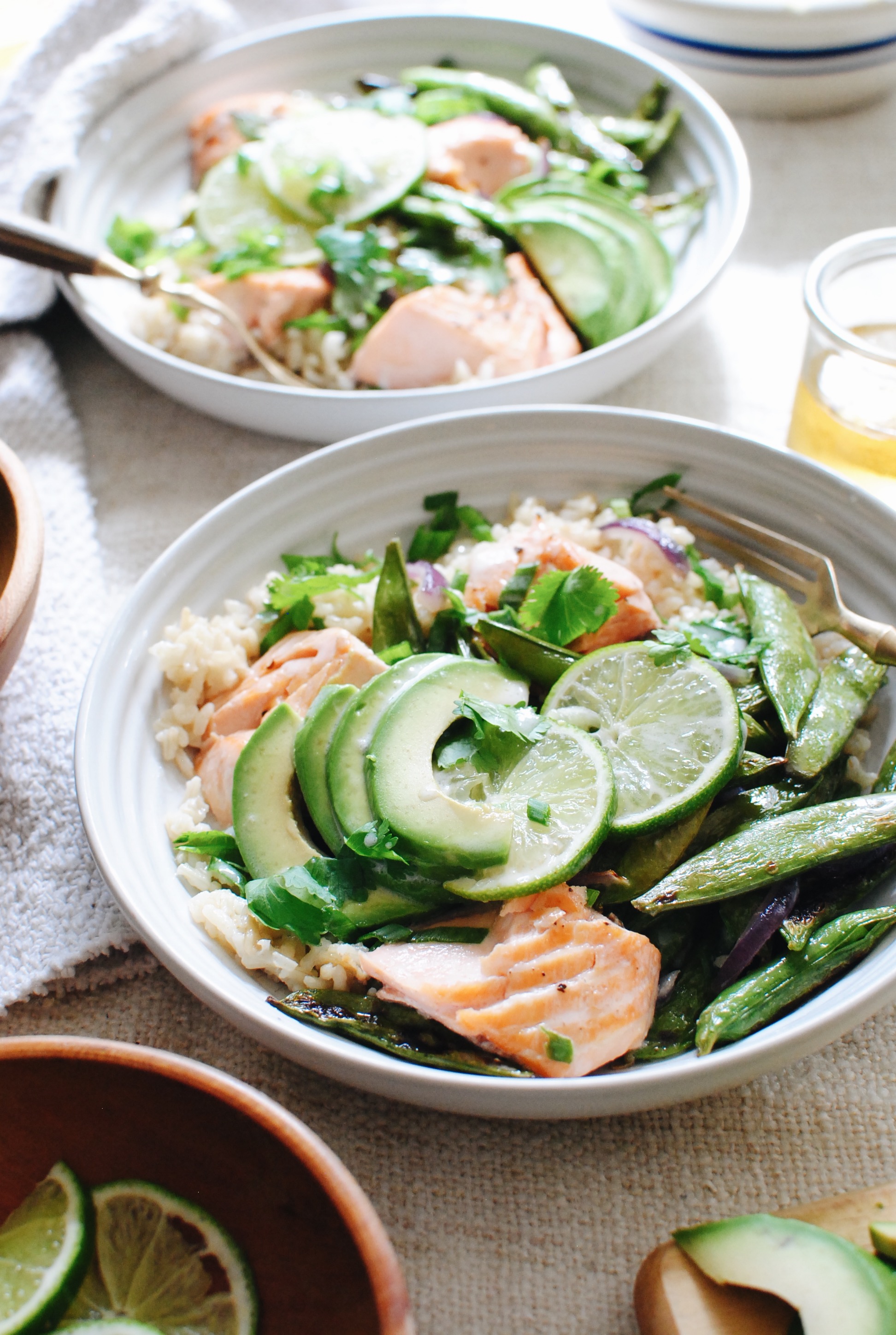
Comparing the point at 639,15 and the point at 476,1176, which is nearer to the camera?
the point at 476,1176

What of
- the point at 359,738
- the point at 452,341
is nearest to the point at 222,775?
the point at 359,738

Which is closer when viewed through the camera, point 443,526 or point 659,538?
point 659,538

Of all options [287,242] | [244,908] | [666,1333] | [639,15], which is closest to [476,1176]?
[666,1333]

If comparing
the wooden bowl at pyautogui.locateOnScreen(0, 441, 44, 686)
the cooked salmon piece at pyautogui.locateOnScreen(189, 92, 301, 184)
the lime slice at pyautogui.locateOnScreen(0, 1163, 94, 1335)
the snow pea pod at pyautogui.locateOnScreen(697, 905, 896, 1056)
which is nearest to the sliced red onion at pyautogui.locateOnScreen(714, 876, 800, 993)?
the snow pea pod at pyautogui.locateOnScreen(697, 905, 896, 1056)

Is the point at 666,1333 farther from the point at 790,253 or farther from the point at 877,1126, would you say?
the point at 790,253

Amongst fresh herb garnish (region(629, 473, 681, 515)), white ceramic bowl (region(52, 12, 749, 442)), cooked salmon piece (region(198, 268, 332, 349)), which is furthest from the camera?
cooked salmon piece (region(198, 268, 332, 349))

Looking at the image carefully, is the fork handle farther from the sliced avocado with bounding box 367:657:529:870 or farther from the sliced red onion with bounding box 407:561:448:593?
the sliced red onion with bounding box 407:561:448:593

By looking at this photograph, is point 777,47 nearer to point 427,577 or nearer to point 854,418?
point 854,418
